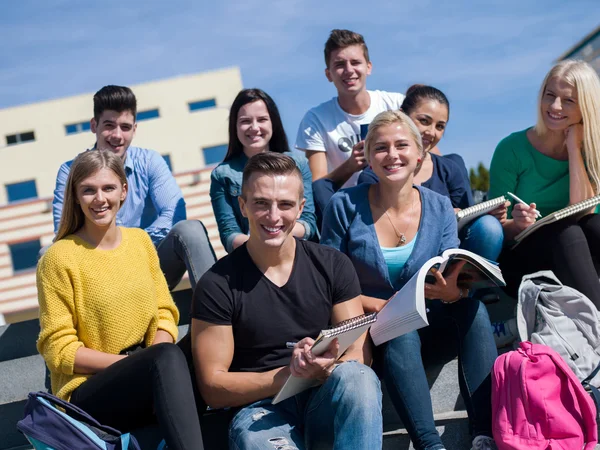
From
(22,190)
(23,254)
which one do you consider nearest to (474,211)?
(23,254)

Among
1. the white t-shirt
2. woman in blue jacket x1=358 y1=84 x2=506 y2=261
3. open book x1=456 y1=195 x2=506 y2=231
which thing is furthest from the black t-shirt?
the white t-shirt

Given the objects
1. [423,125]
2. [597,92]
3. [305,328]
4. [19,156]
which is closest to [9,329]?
[305,328]

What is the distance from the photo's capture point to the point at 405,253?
290 cm

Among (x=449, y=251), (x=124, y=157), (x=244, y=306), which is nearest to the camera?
(x=244, y=306)

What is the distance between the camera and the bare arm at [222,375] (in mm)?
2301

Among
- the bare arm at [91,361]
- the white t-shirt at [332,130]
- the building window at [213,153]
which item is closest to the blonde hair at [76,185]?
the bare arm at [91,361]

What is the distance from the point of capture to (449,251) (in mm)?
2615

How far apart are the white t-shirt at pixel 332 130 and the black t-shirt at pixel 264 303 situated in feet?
5.82

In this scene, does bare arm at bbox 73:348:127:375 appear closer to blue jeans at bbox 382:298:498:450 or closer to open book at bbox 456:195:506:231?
blue jeans at bbox 382:298:498:450

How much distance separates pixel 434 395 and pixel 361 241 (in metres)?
0.72

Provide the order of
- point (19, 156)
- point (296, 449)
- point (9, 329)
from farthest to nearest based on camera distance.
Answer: point (19, 156) → point (9, 329) → point (296, 449)

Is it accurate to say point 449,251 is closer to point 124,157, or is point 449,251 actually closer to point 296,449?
point 296,449

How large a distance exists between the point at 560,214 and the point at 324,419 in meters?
1.53

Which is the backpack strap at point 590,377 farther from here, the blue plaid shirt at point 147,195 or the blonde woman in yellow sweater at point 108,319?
the blue plaid shirt at point 147,195
